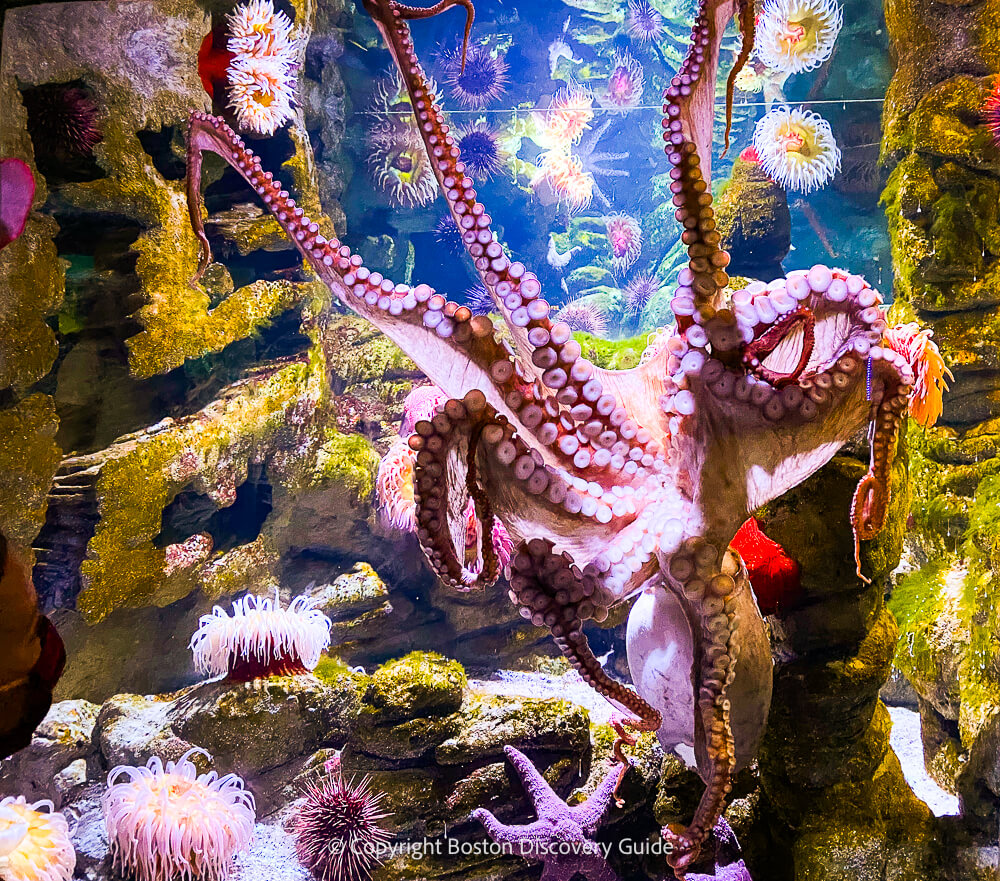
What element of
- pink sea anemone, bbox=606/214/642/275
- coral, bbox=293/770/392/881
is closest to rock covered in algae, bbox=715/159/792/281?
pink sea anemone, bbox=606/214/642/275

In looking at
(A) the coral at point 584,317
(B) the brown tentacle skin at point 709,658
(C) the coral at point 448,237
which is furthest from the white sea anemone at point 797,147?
(B) the brown tentacle skin at point 709,658

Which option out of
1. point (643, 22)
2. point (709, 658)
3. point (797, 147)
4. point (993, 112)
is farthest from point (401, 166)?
point (709, 658)

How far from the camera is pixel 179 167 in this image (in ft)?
5.66

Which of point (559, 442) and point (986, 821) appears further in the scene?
point (986, 821)

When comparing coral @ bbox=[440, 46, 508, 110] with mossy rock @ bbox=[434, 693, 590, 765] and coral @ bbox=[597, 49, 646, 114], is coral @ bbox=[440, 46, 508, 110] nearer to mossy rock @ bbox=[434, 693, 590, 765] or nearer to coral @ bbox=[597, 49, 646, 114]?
coral @ bbox=[597, 49, 646, 114]

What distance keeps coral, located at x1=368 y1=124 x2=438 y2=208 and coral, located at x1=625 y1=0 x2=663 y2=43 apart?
0.62 m

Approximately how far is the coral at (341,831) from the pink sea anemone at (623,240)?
4.96 ft

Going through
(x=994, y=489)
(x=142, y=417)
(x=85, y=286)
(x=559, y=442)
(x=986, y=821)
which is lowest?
(x=986, y=821)

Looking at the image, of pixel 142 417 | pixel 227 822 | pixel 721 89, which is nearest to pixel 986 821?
pixel 721 89

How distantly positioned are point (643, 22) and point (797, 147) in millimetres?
524

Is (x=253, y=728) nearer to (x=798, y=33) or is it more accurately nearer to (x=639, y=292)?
(x=639, y=292)

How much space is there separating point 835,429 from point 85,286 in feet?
5.69

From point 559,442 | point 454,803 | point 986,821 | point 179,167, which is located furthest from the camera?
point 179,167

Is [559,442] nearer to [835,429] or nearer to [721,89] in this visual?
[835,429]
